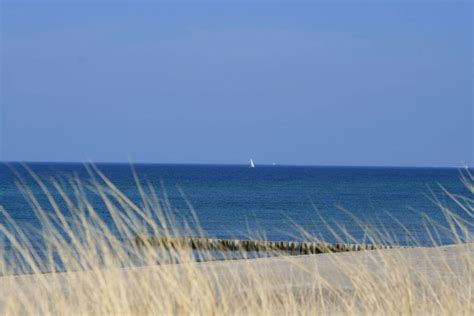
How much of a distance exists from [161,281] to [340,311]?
84.5 inches

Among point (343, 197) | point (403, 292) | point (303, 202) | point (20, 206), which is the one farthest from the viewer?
point (343, 197)

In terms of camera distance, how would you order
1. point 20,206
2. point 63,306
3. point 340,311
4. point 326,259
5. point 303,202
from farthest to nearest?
point 303,202, point 20,206, point 326,259, point 340,311, point 63,306

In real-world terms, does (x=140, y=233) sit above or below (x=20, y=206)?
below

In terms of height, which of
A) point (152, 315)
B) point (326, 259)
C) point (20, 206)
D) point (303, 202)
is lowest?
point (152, 315)

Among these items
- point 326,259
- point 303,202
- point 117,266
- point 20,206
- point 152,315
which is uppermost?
point 303,202

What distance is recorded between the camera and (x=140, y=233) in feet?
14.1

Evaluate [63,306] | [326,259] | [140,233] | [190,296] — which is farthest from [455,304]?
[326,259]

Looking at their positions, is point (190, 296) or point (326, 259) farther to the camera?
point (326, 259)

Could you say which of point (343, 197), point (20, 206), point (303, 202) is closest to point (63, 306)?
point (20, 206)

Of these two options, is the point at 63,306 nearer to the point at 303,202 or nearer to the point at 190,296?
the point at 190,296

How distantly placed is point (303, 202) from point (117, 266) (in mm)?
57480

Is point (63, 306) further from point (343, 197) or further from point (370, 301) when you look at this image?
point (343, 197)

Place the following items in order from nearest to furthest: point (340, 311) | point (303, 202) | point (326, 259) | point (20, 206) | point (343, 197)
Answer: point (340, 311) < point (326, 259) < point (20, 206) < point (303, 202) < point (343, 197)

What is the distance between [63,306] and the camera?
429 cm
